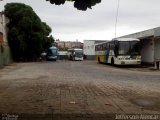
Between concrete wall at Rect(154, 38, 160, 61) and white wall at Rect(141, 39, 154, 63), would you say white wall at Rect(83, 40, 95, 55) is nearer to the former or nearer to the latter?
white wall at Rect(141, 39, 154, 63)

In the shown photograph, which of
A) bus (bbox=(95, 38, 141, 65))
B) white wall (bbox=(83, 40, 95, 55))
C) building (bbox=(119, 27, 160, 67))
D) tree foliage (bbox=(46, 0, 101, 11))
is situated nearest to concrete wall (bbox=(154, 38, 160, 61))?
building (bbox=(119, 27, 160, 67))

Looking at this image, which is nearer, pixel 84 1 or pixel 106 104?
pixel 84 1

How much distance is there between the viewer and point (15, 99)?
1277cm

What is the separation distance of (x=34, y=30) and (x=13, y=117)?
46.4 metres

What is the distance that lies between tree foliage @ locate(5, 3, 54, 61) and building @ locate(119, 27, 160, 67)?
1733cm

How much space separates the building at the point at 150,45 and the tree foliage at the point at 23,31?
682 inches

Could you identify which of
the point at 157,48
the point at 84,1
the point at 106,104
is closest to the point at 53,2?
the point at 84,1

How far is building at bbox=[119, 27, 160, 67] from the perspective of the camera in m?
37.2

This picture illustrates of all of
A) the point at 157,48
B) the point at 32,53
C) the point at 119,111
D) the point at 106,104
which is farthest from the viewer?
the point at 32,53

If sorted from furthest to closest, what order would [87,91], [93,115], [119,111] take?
[87,91] < [119,111] < [93,115]

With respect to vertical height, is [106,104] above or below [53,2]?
below

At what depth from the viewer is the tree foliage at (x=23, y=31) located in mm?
52688

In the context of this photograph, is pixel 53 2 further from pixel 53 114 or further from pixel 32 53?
pixel 32 53

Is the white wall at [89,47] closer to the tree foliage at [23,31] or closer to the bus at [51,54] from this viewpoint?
the bus at [51,54]
